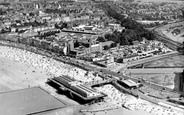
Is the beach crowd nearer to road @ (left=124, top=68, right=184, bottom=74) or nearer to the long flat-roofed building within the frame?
the long flat-roofed building

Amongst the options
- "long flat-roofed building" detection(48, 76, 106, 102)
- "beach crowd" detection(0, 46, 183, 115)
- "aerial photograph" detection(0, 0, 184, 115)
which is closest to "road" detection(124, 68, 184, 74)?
"aerial photograph" detection(0, 0, 184, 115)

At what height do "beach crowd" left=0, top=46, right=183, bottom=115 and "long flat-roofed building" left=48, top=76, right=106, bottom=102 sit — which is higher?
"long flat-roofed building" left=48, top=76, right=106, bottom=102

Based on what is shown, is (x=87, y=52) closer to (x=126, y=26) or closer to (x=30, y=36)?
(x=30, y=36)

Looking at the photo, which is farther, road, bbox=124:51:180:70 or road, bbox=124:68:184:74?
road, bbox=124:51:180:70

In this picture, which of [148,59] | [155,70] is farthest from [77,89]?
[148,59]

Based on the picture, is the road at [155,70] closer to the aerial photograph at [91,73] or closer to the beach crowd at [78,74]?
the aerial photograph at [91,73]

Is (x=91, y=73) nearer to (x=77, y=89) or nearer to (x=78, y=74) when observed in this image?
(x=78, y=74)

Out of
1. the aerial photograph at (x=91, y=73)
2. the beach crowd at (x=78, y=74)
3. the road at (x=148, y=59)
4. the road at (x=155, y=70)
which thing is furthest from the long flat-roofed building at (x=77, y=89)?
the road at (x=148, y=59)

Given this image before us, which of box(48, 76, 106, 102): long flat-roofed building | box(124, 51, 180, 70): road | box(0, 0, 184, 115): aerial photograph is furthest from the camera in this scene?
box(124, 51, 180, 70): road
